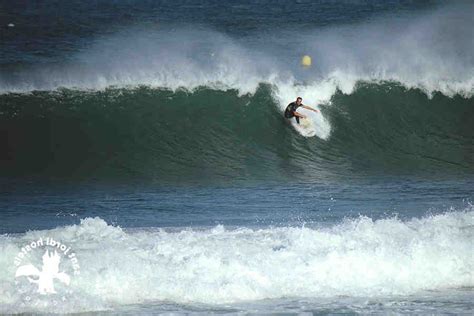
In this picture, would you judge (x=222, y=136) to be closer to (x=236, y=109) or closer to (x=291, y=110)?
(x=236, y=109)

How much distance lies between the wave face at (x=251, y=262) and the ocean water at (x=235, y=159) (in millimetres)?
28

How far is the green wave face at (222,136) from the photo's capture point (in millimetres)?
16094

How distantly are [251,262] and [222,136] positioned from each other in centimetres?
744

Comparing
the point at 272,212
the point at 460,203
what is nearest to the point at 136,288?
the point at 272,212

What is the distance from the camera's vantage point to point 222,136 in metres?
17.7

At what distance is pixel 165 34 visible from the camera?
25.7 m

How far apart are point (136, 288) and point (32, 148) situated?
7.77 m

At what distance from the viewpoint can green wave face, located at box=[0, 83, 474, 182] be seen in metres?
16.1

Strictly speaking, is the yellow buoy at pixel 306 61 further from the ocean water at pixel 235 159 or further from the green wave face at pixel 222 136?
the green wave face at pixel 222 136

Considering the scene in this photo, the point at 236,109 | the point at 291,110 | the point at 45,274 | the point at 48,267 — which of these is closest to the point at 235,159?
the point at 291,110

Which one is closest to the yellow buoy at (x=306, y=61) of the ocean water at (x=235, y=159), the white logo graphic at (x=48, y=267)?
the ocean water at (x=235, y=159)

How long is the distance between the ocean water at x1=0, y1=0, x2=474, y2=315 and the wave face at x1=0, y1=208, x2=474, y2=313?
3cm

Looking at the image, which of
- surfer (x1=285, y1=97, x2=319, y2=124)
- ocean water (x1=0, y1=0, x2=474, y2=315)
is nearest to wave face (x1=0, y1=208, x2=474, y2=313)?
ocean water (x1=0, y1=0, x2=474, y2=315)

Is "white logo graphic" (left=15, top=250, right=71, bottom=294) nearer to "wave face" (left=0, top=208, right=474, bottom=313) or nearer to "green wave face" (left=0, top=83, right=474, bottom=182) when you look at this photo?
"wave face" (left=0, top=208, right=474, bottom=313)
